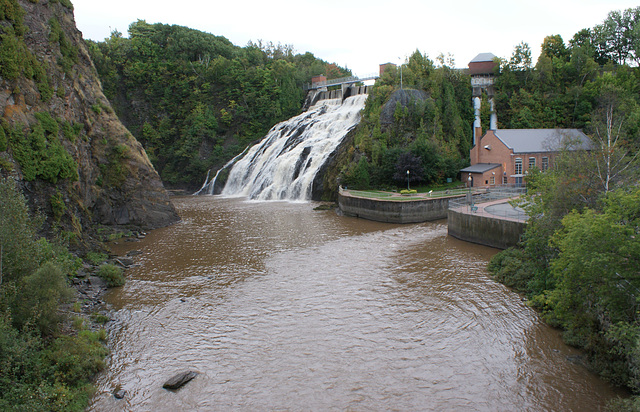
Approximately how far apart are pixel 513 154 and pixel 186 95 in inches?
2270

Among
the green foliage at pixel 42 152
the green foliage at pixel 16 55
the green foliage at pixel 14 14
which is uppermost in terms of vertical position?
the green foliage at pixel 14 14

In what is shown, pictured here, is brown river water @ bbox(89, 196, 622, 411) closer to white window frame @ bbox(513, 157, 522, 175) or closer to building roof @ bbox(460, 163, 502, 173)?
building roof @ bbox(460, 163, 502, 173)

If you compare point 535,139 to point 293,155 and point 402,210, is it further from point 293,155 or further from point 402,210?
point 293,155

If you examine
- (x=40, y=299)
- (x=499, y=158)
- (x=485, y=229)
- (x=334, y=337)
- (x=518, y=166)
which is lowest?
(x=334, y=337)

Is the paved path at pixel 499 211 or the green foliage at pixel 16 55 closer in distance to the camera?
the green foliage at pixel 16 55

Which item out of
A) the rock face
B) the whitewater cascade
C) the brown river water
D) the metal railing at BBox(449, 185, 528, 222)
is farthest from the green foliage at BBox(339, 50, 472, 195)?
the rock face

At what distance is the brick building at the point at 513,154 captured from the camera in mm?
45656

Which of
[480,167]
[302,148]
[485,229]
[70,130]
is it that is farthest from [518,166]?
[70,130]

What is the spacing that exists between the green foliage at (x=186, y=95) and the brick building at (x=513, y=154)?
122ft

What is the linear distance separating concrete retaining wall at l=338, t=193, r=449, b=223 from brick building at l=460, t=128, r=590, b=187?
10.8 meters

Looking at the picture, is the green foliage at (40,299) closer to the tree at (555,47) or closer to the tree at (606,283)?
the tree at (606,283)

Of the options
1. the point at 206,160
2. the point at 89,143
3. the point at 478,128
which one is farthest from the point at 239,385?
the point at 206,160

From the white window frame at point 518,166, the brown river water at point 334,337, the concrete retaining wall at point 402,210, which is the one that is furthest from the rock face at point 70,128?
the white window frame at point 518,166

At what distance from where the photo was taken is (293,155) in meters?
54.2
